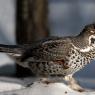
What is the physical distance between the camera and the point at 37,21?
9805 mm

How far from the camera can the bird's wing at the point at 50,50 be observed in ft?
20.8

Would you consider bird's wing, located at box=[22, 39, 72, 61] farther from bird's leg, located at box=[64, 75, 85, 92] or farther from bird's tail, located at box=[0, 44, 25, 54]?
bird's leg, located at box=[64, 75, 85, 92]

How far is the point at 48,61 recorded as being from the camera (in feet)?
20.9

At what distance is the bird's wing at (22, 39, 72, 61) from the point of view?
20.8 feet

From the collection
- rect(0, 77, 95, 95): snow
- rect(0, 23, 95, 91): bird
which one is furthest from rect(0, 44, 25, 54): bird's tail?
rect(0, 77, 95, 95): snow

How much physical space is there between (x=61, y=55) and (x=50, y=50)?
0.19 meters

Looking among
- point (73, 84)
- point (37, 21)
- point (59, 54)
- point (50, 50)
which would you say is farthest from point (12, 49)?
point (37, 21)

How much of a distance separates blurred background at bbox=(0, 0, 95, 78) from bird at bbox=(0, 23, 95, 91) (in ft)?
2.83

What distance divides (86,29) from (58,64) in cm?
49

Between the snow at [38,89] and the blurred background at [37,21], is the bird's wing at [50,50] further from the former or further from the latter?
the blurred background at [37,21]

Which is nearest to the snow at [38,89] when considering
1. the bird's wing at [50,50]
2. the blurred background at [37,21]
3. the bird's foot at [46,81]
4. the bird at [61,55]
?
the bird's foot at [46,81]

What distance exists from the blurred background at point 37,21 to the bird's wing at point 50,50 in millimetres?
863

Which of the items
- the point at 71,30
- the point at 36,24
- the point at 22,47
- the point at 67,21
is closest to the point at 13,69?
the point at 36,24

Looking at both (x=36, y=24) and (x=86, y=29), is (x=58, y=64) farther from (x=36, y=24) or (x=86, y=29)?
(x=36, y=24)
